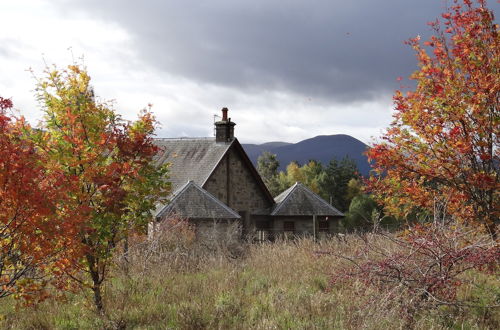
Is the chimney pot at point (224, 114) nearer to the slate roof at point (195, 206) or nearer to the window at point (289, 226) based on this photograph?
the slate roof at point (195, 206)

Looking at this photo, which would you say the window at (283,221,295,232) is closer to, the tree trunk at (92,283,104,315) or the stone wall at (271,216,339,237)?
the stone wall at (271,216,339,237)

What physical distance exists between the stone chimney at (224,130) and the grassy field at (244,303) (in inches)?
582

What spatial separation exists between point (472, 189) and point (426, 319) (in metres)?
3.78

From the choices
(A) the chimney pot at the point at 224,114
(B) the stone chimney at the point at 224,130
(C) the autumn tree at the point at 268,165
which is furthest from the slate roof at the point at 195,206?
(C) the autumn tree at the point at 268,165

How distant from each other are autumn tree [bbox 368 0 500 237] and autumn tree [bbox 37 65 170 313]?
15.8ft

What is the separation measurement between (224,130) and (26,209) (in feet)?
67.5

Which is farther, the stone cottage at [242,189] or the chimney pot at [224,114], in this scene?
the chimney pot at [224,114]

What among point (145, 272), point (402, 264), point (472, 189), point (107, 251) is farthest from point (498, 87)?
point (145, 272)

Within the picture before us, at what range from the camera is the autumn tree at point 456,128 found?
29.8 ft

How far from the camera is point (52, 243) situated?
6781mm

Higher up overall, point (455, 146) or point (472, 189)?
point (455, 146)

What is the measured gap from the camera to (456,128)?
912 cm

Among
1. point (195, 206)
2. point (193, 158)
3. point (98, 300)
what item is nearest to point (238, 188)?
point (193, 158)

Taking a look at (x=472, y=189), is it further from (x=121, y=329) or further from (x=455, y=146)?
(x=121, y=329)
